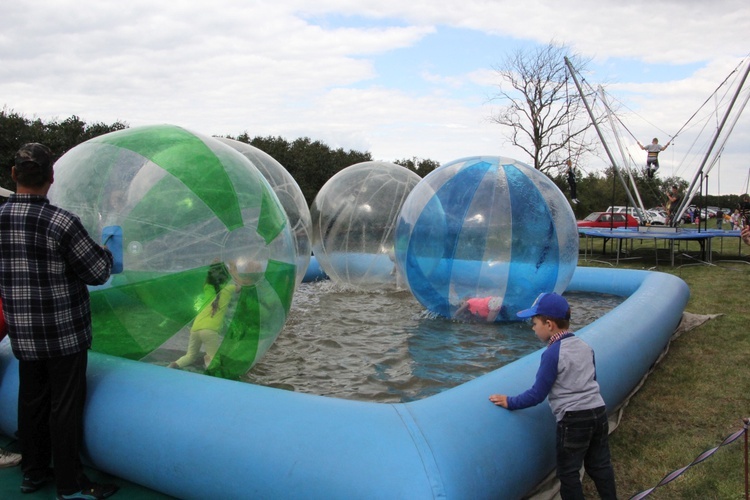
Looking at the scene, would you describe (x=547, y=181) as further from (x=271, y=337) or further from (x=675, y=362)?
(x=271, y=337)

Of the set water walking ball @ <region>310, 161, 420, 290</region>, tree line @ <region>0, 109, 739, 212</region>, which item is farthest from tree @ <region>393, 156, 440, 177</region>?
water walking ball @ <region>310, 161, 420, 290</region>

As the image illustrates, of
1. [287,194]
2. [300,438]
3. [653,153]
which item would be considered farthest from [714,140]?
[300,438]

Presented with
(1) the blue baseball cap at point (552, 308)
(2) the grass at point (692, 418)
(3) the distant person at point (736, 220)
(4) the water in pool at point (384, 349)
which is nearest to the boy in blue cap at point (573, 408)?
(1) the blue baseball cap at point (552, 308)

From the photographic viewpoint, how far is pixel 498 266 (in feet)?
20.0

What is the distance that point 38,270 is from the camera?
314 centimetres

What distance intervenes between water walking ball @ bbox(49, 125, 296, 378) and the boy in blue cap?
1.88 m

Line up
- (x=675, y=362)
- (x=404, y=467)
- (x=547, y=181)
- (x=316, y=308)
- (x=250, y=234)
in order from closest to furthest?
1. (x=404, y=467)
2. (x=250, y=234)
3. (x=675, y=362)
4. (x=547, y=181)
5. (x=316, y=308)

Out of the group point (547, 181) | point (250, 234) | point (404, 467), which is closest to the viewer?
point (404, 467)

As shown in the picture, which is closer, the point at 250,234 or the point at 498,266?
the point at 250,234

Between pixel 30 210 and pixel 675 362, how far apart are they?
5.54m

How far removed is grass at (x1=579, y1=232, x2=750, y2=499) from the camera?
3.49 metres

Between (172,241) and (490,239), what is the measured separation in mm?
3257

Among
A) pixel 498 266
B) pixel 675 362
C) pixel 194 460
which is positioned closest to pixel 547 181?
pixel 498 266

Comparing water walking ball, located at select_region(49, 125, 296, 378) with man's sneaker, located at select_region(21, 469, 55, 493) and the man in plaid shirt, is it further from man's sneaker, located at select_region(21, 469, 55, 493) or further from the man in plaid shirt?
man's sneaker, located at select_region(21, 469, 55, 493)
